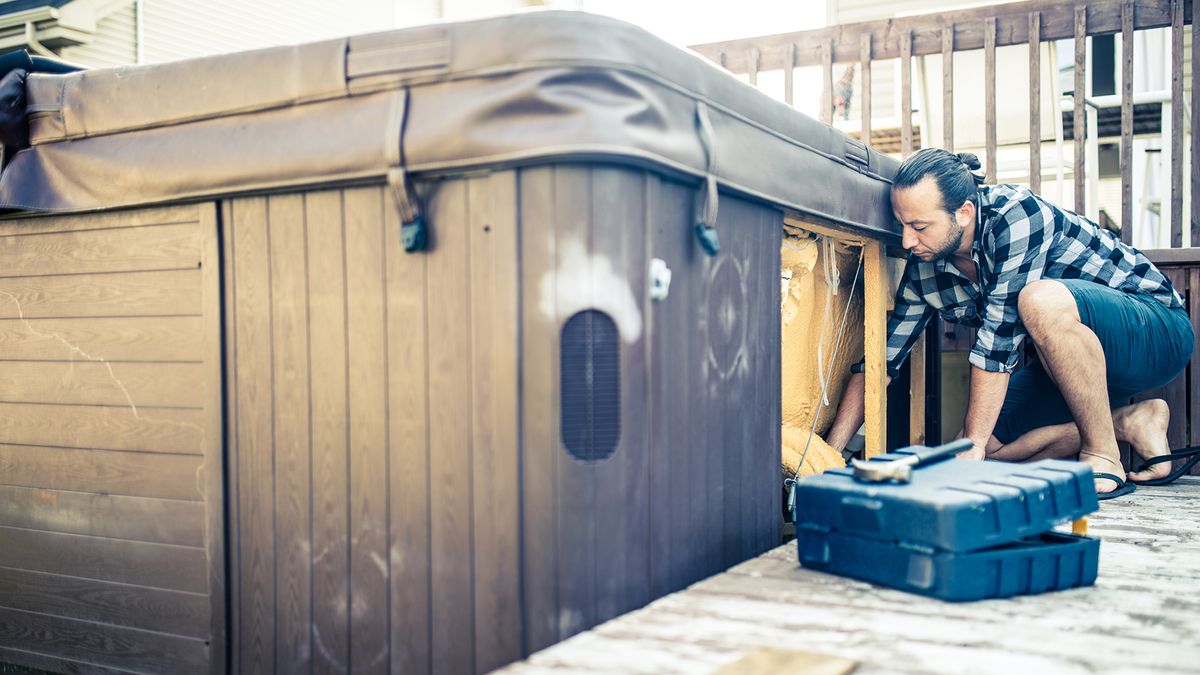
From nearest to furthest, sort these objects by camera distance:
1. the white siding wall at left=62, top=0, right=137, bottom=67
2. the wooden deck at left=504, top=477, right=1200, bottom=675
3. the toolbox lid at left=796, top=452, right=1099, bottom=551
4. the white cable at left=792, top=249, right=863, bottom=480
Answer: the wooden deck at left=504, top=477, right=1200, bottom=675 < the toolbox lid at left=796, top=452, right=1099, bottom=551 < the white cable at left=792, top=249, right=863, bottom=480 < the white siding wall at left=62, top=0, right=137, bottom=67

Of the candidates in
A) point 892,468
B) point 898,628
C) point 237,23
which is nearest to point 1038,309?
point 892,468

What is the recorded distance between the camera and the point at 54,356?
90.4 inches

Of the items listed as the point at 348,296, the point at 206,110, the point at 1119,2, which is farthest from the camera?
the point at 1119,2

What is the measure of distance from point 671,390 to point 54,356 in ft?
5.02

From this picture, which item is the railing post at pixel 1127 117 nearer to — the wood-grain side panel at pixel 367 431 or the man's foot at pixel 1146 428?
the man's foot at pixel 1146 428

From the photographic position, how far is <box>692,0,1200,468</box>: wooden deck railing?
364 centimetres

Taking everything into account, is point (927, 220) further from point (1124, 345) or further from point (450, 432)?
point (450, 432)

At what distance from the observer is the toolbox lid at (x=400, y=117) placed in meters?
1.71

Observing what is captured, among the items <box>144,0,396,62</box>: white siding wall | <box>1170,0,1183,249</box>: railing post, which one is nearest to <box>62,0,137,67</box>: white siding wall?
<box>144,0,396,62</box>: white siding wall

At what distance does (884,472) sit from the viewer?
1.97 meters

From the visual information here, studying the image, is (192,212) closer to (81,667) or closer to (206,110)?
(206,110)

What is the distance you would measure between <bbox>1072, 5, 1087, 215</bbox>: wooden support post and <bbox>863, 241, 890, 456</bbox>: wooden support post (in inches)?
44.9

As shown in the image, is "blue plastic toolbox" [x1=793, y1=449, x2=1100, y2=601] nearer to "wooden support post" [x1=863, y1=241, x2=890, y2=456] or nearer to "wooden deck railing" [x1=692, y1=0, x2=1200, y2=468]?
"wooden support post" [x1=863, y1=241, x2=890, y2=456]

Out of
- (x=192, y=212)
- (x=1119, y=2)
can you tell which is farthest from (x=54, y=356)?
(x=1119, y=2)
